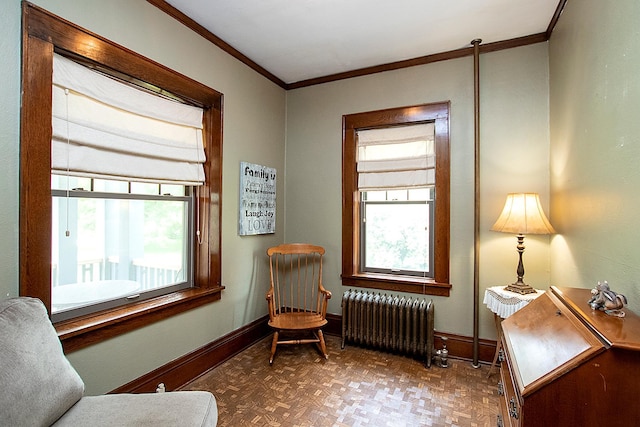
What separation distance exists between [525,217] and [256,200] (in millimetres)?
2301

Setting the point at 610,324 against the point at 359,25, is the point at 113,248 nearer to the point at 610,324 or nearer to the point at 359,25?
the point at 359,25

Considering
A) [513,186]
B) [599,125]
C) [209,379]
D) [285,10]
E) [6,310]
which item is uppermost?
[285,10]

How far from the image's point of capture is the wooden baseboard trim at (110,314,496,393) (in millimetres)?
2123

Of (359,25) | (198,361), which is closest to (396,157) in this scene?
Result: (359,25)

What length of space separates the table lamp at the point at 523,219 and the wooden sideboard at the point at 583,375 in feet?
3.77

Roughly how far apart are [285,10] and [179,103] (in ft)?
3.49

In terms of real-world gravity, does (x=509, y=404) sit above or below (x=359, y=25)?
below

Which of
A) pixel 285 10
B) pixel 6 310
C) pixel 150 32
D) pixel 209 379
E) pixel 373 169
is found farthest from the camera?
pixel 373 169

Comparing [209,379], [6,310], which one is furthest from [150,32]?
[209,379]

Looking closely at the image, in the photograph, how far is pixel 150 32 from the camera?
2113mm

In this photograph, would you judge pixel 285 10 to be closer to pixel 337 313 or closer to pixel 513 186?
pixel 513 186

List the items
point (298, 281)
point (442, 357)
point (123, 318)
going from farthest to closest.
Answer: point (298, 281) < point (442, 357) < point (123, 318)

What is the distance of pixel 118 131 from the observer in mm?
1997

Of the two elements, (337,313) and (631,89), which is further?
(337,313)
